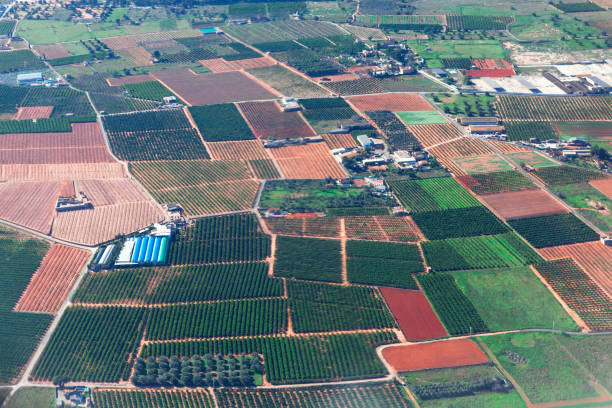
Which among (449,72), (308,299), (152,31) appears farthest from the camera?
→ (152,31)

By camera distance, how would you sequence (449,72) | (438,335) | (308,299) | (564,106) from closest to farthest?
1. (438,335)
2. (308,299)
3. (564,106)
4. (449,72)

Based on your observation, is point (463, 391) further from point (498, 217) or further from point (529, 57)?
point (529, 57)

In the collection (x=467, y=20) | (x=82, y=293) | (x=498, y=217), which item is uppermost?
(x=467, y=20)

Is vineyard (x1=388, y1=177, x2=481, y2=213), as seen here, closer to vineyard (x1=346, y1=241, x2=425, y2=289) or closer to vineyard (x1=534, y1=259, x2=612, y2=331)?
vineyard (x1=346, y1=241, x2=425, y2=289)

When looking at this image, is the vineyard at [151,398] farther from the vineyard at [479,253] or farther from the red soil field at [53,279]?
the vineyard at [479,253]

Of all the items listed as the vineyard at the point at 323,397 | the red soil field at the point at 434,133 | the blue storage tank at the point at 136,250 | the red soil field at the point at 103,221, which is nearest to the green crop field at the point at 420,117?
the red soil field at the point at 434,133

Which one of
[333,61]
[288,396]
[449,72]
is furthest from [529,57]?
[288,396]

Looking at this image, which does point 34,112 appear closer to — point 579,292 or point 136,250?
point 136,250
